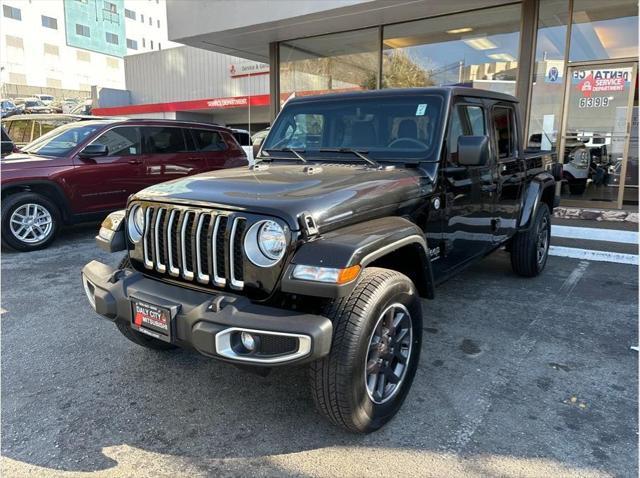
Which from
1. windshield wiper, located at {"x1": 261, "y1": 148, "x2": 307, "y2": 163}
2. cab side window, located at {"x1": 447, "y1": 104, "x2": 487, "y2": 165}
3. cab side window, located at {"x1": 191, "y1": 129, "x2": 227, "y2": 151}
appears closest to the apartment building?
cab side window, located at {"x1": 191, "y1": 129, "x2": 227, "y2": 151}

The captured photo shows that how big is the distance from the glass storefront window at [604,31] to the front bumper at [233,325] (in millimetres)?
8542

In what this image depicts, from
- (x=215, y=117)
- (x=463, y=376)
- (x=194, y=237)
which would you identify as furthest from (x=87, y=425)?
(x=215, y=117)

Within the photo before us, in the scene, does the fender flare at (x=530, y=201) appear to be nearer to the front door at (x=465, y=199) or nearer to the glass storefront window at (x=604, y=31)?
the front door at (x=465, y=199)

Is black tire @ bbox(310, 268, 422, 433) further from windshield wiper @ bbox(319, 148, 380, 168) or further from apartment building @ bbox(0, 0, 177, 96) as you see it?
apartment building @ bbox(0, 0, 177, 96)

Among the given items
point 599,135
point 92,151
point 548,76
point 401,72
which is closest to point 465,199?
point 92,151

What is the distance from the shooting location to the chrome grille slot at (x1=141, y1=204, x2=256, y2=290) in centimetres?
238

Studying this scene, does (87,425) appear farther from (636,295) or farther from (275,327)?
(636,295)

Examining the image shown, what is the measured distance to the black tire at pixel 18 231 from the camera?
6.24 metres

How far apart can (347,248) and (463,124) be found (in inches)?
76.9

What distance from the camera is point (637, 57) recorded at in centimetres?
816

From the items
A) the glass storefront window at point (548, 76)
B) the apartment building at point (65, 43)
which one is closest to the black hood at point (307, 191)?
the glass storefront window at point (548, 76)

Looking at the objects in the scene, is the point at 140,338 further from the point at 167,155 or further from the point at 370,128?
the point at 167,155

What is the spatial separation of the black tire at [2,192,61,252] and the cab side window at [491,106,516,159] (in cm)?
565

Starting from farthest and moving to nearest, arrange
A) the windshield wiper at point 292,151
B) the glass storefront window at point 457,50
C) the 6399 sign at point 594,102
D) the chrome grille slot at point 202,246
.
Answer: the glass storefront window at point 457,50, the 6399 sign at point 594,102, the windshield wiper at point 292,151, the chrome grille slot at point 202,246
